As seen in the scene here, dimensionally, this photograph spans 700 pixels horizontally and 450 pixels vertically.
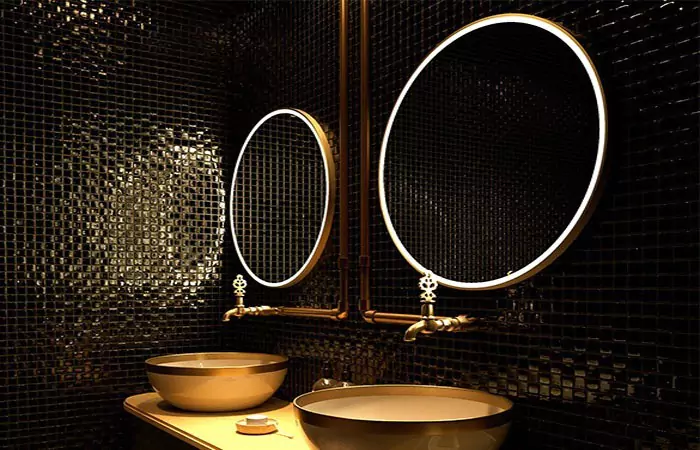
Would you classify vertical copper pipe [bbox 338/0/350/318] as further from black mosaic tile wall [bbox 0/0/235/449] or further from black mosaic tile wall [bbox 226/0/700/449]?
black mosaic tile wall [bbox 0/0/235/449]

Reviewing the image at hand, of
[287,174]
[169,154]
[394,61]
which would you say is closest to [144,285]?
[169,154]

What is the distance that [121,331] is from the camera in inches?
108

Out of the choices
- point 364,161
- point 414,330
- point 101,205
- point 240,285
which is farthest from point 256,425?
point 101,205

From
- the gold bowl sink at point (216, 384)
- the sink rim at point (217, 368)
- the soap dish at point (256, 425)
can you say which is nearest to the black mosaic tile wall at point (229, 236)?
the sink rim at point (217, 368)

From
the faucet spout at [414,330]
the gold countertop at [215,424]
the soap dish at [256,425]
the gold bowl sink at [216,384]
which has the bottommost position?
the gold countertop at [215,424]

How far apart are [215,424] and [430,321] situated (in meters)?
0.82

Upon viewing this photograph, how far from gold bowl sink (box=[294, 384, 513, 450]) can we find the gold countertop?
0.68 ft

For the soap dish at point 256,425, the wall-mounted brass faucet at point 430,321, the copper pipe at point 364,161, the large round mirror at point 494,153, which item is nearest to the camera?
the large round mirror at point 494,153

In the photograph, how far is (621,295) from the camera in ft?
4.82

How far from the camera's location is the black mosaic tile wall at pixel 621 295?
4.48ft

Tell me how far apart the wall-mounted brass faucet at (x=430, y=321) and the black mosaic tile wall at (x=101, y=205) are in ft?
4.42

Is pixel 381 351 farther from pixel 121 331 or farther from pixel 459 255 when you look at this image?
pixel 121 331

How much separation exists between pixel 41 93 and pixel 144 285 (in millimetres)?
822

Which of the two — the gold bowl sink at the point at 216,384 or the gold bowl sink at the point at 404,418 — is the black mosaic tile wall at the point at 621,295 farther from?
the gold bowl sink at the point at 216,384
